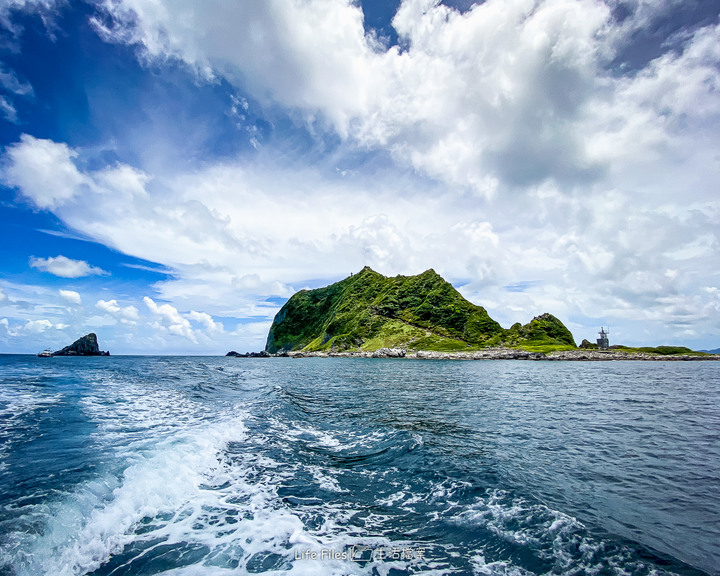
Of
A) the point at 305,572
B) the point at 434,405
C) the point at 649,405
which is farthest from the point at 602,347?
the point at 305,572

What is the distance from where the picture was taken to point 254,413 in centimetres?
2638

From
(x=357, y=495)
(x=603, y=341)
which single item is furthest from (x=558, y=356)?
(x=357, y=495)

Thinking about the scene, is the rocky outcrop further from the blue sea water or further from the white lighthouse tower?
the blue sea water

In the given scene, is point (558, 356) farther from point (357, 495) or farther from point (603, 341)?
point (357, 495)

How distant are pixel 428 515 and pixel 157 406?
2634 cm

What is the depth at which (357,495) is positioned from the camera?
11.7 meters

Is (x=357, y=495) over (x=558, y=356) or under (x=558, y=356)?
under

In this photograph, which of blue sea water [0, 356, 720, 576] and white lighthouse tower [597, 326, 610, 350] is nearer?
blue sea water [0, 356, 720, 576]

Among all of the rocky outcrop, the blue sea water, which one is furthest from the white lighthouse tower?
the blue sea water

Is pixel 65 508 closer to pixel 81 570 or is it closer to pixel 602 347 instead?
pixel 81 570

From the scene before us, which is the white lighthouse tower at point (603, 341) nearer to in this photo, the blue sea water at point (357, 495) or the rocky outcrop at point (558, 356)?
the rocky outcrop at point (558, 356)

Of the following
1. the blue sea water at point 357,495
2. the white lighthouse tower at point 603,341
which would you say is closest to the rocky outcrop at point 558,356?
the white lighthouse tower at point 603,341

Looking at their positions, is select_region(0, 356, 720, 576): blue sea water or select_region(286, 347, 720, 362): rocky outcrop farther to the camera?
select_region(286, 347, 720, 362): rocky outcrop

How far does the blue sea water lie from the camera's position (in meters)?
7.90
